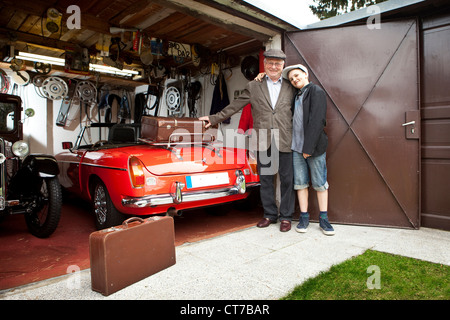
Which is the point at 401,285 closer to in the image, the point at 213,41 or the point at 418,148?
the point at 418,148

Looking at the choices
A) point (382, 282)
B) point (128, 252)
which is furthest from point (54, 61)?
point (382, 282)

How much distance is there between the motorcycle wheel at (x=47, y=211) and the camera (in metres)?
3.45

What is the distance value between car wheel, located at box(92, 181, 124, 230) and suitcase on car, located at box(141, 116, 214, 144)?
0.81 metres

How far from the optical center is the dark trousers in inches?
148

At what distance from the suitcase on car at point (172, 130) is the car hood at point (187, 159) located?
12 centimetres

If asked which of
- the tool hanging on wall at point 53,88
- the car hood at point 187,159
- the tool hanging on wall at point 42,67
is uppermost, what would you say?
the tool hanging on wall at point 42,67

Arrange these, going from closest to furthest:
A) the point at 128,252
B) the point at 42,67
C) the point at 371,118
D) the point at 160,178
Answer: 1. the point at 128,252
2. the point at 160,178
3. the point at 371,118
4. the point at 42,67

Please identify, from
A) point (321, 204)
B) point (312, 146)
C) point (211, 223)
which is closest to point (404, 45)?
point (312, 146)

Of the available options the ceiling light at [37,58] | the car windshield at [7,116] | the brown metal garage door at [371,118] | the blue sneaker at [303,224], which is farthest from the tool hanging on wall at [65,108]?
the blue sneaker at [303,224]

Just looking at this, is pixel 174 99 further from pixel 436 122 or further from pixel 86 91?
pixel 436 122

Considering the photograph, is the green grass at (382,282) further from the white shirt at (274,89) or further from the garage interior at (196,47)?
the white shirt at (274,89)

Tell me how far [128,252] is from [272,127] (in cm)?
220

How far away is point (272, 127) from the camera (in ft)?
12.2

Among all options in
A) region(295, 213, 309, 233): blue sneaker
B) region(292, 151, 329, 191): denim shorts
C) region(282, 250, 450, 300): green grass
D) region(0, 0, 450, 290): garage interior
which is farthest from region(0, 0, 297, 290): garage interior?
region(282, 250, 450, 300): green grass
